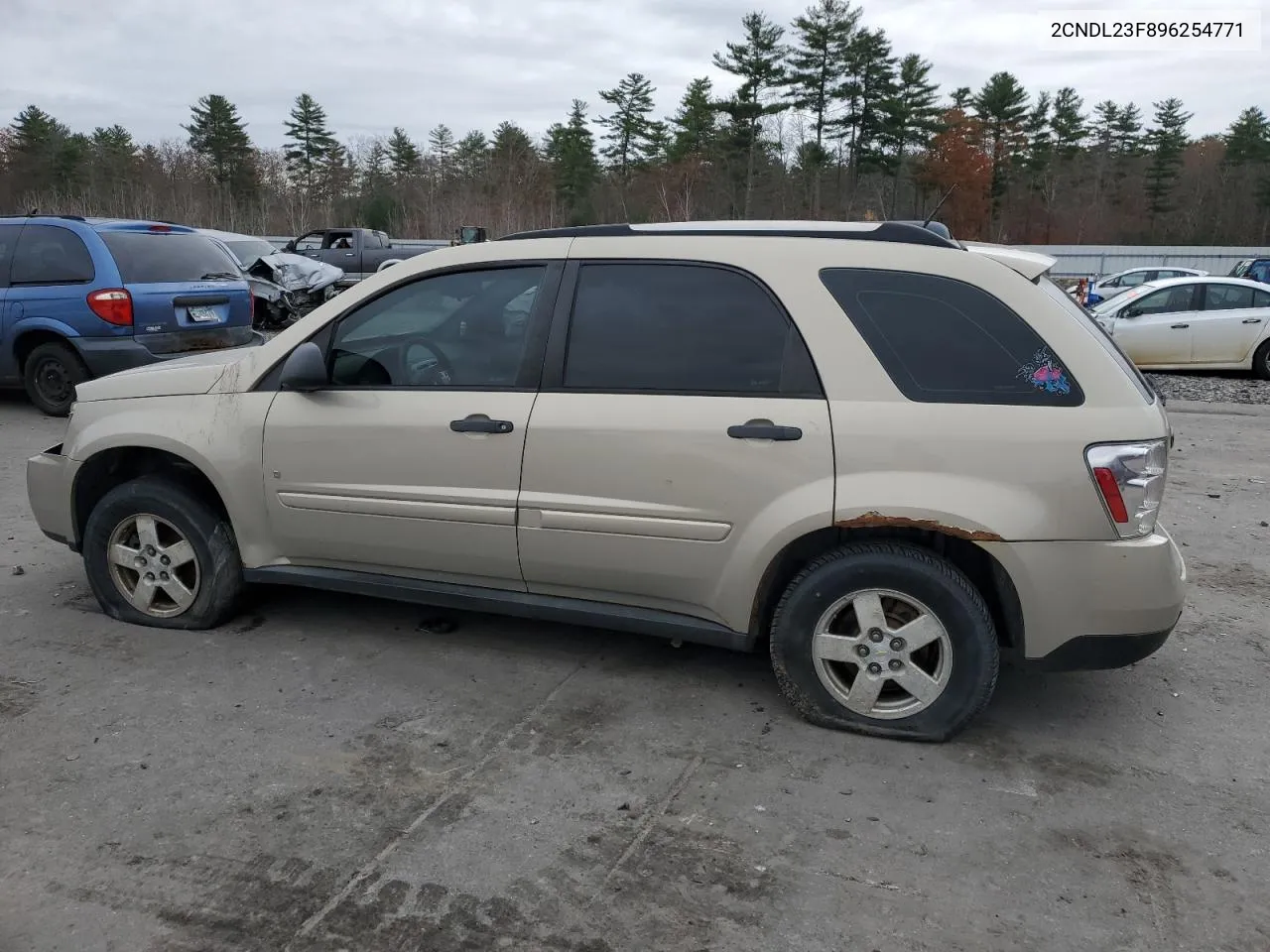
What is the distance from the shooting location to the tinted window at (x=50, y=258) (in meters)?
9.36

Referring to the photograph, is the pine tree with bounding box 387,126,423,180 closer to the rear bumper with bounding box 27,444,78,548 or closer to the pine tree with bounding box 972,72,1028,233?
the pine tree with bounding box 972,72,1028,233

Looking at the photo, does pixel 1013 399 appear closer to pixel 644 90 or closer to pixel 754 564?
pixel 754 564

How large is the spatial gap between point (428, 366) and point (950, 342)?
2.03 metres

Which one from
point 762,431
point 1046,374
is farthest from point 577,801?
point 1046,374

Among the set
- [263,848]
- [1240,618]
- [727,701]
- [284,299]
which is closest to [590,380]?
[727,701]

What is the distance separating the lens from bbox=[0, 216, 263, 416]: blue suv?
9.29m

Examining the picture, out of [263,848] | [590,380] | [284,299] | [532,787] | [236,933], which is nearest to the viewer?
[236,933]

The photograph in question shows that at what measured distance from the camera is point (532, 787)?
10.9ft

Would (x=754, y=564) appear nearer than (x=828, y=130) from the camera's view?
Yes

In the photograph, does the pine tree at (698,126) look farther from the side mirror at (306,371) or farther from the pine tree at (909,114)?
the side mirror at (306,371)

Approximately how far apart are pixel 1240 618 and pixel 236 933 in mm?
4543

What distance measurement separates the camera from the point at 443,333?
4.19m

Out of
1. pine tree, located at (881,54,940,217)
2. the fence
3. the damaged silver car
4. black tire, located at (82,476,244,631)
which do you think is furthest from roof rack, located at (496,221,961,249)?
pine tree, located at (881,54,940,217)

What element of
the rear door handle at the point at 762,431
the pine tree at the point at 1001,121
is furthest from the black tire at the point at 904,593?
the pine tree at the point at 1001,121
